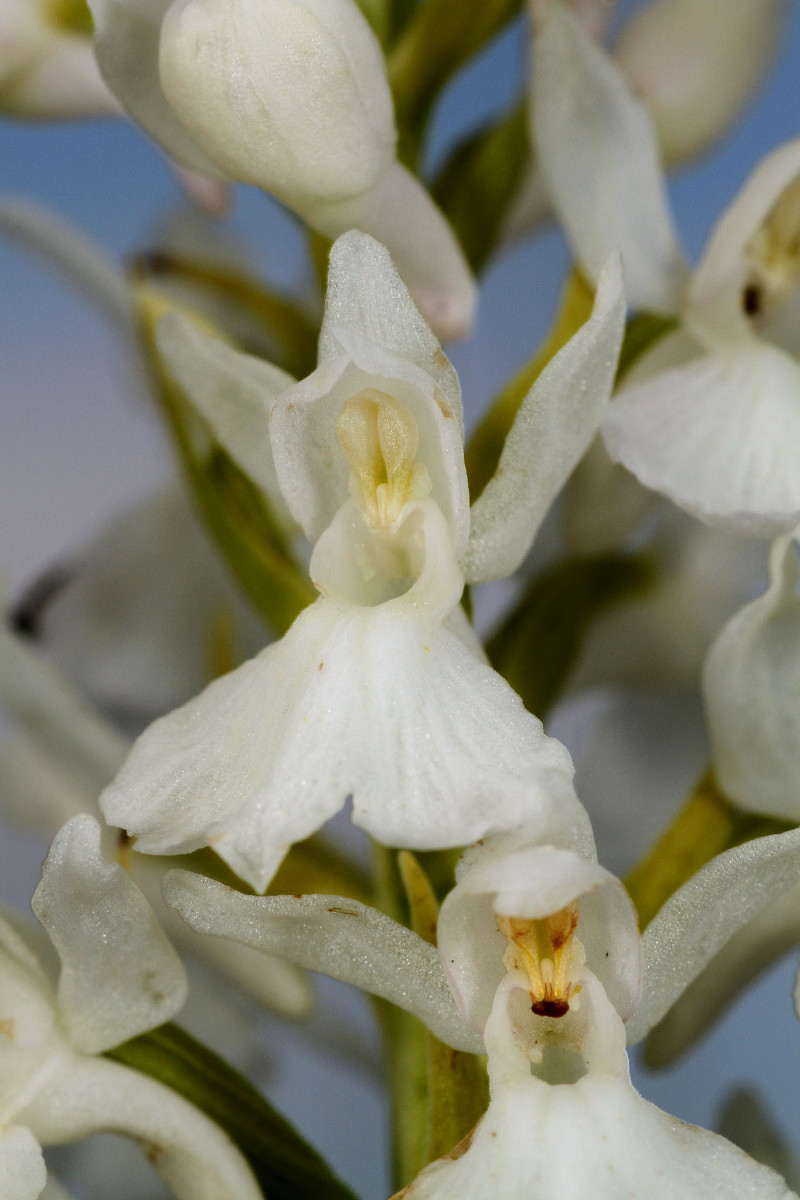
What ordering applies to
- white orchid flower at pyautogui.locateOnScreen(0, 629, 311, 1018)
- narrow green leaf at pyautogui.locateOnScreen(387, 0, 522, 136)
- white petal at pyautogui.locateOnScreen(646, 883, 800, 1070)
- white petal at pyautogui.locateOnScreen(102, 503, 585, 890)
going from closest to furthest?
white petal at pyautogui.locateOnScreen(102, 503, 585, 890) → white petal at pyautogui.locateOnScreen(646, 883, 800, 1070) → narrow green leaf at pyautogui.locateOnScreen(387, 0, 522, 136) → white orchid flower at pyautogui.locateOnScreen(0, 629, 311, 1018)

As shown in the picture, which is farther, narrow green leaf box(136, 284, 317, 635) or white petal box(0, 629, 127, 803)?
white petal box(0, 629, 127, 803)

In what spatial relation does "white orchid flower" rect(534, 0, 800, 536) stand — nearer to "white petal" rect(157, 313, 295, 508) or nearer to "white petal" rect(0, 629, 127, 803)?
"white petal" rect(157, 313, 295, 508)

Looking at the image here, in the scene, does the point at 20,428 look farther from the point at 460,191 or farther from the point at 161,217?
the point at 460,191

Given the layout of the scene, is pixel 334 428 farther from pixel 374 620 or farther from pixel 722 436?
pixel 722 436

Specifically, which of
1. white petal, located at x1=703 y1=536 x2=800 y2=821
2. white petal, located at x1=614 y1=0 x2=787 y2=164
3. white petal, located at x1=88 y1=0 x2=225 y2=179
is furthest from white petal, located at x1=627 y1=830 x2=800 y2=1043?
white petal, located at x1=614 y1=0 x2=787 y2=164

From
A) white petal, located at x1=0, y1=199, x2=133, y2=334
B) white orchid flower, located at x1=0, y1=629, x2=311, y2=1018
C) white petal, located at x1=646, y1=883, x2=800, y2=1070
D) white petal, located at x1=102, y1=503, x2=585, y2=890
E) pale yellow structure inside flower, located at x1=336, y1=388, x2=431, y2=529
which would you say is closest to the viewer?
white petal, located at x1=102, y1=503, x2=585, y2=890

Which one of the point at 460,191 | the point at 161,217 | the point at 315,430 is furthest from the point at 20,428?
the point at 315,430

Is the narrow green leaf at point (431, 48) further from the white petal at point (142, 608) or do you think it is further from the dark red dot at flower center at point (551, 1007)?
the dark red dot at flower center at point (551, 1007)
